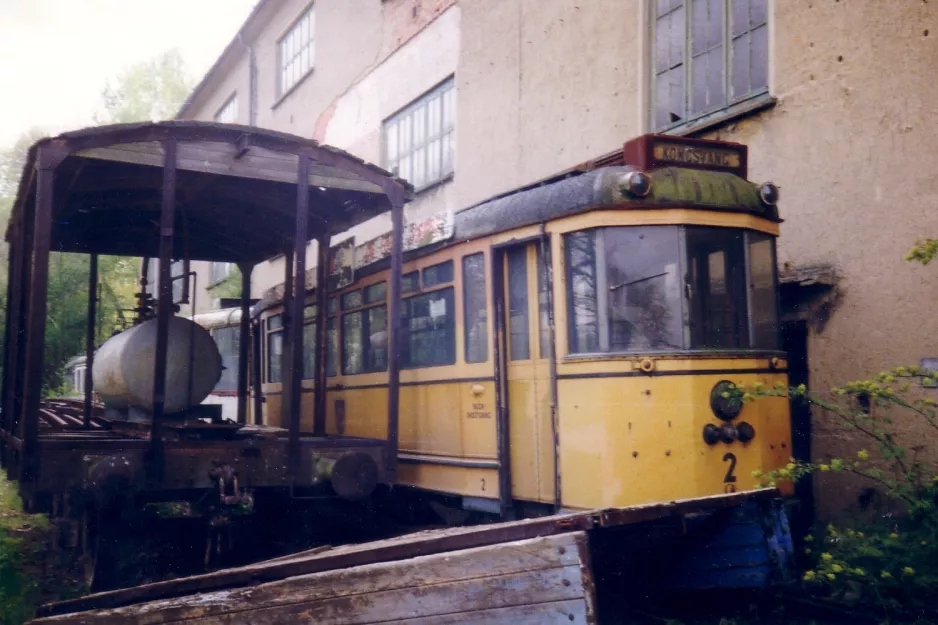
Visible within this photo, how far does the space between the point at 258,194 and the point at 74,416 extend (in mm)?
3942

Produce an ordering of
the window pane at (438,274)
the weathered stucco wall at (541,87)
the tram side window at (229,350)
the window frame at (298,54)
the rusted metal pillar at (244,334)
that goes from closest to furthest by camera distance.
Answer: the window pane at (438,274) < the weathered stucco wall at (541,87) < the rusted metal pillar at (244,334) < the tram side window at (229,350) < the window frame at (298,54)

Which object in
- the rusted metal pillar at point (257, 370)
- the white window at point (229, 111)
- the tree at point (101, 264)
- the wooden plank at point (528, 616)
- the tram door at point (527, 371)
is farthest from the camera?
the white window at point (229, 111)

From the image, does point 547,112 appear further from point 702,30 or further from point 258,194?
point 258,194

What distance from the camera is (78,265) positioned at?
70.5ft

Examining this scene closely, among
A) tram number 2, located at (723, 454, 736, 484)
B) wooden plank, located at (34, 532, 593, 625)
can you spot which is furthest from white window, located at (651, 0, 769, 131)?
wooden plank, located at (34, 532, 593, 625)

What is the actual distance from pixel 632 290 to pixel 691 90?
12.4 feet

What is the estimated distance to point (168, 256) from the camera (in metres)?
6.52

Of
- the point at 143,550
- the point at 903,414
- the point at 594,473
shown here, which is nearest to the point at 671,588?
the point at 594,473

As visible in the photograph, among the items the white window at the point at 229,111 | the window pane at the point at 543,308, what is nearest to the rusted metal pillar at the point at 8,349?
the window pane at the point at 543,308

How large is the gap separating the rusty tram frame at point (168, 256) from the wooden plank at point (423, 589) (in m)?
2.68

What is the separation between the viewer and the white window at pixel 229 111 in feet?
71.9

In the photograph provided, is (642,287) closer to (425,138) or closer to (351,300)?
(351,300)

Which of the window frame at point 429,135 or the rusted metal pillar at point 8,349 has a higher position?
the window frame at point 429,135

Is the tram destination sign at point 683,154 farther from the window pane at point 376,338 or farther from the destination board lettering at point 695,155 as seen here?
the window pane at point 376,338
